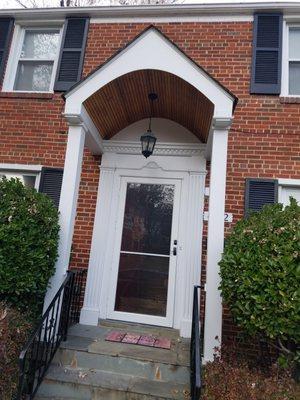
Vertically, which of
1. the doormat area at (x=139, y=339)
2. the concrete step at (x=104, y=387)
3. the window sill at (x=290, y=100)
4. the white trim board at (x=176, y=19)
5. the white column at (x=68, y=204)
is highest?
the white trim board at (x=176, y=19)


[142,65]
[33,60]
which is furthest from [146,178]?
[33,60]

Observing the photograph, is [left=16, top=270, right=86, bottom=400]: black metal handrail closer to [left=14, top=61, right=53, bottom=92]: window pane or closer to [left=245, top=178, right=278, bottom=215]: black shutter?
[left=245, top=178, right=278, bottom=215]: black shutter

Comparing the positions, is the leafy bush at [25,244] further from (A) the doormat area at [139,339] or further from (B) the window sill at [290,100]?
(B) the window sill at [290,100]

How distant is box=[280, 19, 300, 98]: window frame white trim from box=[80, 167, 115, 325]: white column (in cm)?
299

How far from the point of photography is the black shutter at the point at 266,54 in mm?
5414

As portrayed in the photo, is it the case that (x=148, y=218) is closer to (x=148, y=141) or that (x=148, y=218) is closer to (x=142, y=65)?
(x=148, y=141)

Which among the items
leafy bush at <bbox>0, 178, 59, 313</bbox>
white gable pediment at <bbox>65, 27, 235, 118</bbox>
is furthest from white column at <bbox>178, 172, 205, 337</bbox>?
leafy bush at <bbox>0, 178, 59, 313</bbox>

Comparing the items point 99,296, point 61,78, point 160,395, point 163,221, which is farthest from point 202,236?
point 61,78

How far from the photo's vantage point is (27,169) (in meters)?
5.65

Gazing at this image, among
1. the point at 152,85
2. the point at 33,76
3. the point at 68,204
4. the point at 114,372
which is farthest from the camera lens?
the point at 33,76

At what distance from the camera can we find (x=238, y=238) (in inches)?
149

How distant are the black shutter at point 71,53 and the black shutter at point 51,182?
1.43 metres

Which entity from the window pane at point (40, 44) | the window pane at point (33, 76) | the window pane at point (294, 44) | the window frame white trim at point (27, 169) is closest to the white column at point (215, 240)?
the window pane at point (294, 44)

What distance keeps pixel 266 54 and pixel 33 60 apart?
4.03 meters
